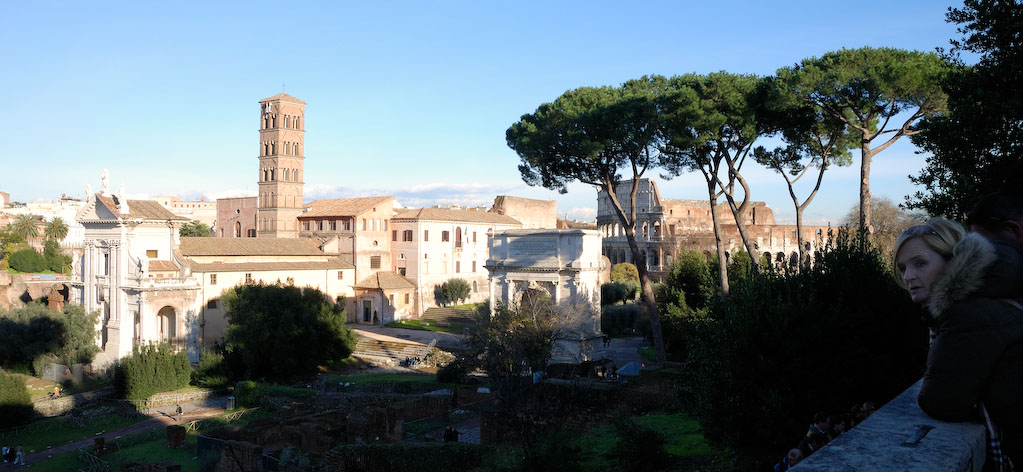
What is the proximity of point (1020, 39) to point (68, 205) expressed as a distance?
331 feet

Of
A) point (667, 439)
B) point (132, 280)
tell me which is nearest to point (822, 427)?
point (667, 439)

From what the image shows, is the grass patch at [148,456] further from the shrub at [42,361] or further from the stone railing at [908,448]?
the stone railing at [908,448]

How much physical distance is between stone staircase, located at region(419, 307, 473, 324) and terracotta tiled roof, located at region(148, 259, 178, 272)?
1534 centimetres

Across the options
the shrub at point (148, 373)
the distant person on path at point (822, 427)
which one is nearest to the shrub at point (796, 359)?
the distant person on path at point (822, 427)

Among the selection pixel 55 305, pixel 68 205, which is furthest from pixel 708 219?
pixel 68 205

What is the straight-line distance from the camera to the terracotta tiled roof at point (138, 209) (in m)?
33.3

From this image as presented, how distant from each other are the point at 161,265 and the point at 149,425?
38.1 feet

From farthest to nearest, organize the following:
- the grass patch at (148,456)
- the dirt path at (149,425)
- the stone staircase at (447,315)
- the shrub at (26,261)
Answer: the shrub at (26,261), the stone staircase at (447,315), the dirt path at (149,425), the grass patch at (148,456)

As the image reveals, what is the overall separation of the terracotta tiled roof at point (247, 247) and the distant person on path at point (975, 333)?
120 ft

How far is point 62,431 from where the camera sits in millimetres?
24031

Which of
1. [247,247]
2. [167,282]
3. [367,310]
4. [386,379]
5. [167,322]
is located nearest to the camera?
[386,379]

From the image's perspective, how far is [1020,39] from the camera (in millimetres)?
10086

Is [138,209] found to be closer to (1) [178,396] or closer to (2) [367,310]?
(1) [178,396]

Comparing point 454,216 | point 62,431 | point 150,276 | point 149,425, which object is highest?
point 454,216
